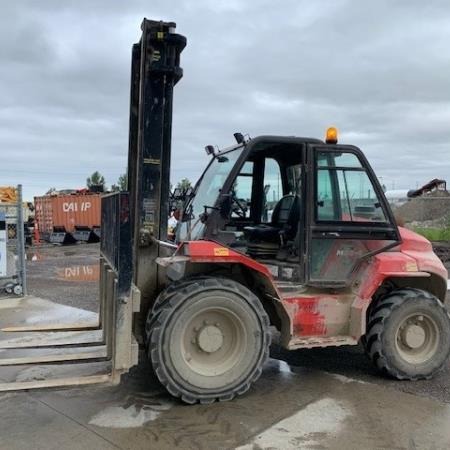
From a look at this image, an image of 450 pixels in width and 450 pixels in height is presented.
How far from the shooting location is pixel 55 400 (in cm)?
497

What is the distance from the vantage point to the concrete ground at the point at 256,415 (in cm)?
416

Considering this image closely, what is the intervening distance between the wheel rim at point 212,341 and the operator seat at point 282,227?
1.02m

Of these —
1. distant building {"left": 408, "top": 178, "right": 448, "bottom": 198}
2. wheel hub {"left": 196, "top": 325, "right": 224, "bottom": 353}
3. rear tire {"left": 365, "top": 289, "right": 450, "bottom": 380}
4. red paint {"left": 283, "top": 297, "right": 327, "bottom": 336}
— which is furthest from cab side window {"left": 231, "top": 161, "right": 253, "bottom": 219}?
distant building {"left": 408, "top": 178, "right": 448, "bottom": 198}

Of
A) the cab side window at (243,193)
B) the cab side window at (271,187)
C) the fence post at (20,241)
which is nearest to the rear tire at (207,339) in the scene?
the cab side window at (243,193)

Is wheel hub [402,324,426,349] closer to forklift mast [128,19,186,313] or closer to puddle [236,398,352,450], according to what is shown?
puddle [236,398,352,450]

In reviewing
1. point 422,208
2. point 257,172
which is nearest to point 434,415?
point 257,172

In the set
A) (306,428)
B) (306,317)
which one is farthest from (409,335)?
(306,428)

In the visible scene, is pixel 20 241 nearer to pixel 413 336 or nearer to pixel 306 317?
pixel 306 317

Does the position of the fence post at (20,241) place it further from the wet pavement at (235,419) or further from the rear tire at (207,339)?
the rear tire at (207,339)

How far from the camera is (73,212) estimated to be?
89.9 feet

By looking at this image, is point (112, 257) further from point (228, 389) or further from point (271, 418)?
point (271, 418)

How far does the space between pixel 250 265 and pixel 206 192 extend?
3.57 ft

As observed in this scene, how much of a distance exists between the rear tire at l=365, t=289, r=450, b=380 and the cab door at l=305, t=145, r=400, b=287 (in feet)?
1.71

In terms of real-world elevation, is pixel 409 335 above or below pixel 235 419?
above
